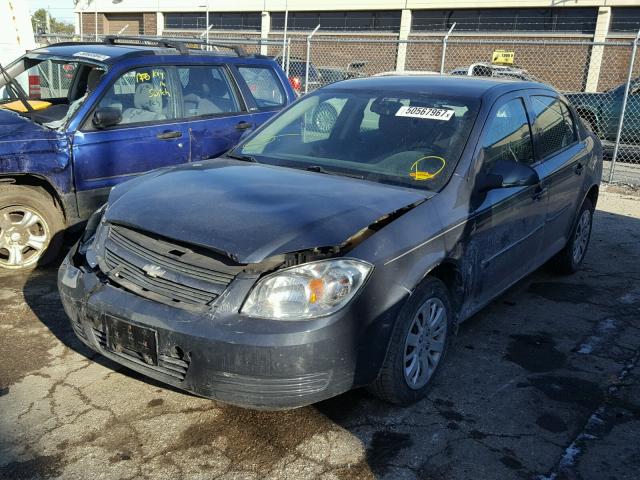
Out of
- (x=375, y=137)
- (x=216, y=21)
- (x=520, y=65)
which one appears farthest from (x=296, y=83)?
(x=216, y=21)

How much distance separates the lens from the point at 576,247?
5766mm

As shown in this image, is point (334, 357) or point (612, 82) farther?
point (612, 82)

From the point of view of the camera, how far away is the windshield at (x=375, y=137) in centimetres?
379

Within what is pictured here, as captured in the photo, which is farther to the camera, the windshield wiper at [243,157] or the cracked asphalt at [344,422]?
the windshield wiper at [243,157]

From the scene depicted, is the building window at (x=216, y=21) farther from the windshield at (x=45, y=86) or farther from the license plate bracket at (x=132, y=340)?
the license plate bracket at (x=132, y=340)

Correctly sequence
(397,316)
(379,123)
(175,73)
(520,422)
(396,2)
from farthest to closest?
(396,2), (175,73), (379,123), (520,422), (397,316)

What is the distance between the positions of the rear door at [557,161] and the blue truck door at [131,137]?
3.08 metres

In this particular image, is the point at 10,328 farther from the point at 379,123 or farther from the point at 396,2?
the point at 396,2

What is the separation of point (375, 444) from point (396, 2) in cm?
2984

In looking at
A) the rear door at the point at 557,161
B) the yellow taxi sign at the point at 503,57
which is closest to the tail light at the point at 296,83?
the rear door at the point at 557,161

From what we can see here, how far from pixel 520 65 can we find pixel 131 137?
24.6 metres

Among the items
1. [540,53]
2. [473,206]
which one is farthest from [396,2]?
[473,206]

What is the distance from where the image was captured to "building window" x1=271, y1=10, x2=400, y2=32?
102ft

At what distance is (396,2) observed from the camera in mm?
30141
